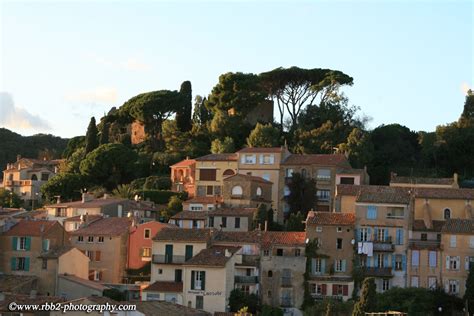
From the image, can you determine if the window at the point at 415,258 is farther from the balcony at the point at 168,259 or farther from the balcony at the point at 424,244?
the balcony at the point at 168,259

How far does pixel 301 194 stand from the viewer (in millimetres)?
72812

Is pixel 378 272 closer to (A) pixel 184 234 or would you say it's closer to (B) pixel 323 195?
(A) pixel 184 234

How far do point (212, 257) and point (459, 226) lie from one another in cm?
1337

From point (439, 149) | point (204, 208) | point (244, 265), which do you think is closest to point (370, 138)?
point (439, 149)

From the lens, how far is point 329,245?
5919 centimetres

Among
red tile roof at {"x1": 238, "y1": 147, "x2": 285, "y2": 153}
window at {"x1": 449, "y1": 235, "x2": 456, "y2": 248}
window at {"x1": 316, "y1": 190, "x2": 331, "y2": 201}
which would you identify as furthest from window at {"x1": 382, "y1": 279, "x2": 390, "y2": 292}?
red tile roof at {"x1": 238, "y1": 147, "x2": 285, "y2": 153}

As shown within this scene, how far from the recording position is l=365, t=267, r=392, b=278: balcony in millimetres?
58562

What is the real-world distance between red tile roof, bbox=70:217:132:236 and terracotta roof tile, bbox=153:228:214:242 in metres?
3.41

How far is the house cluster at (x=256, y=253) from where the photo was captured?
56500 mm

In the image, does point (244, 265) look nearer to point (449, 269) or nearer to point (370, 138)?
point (449, 269)

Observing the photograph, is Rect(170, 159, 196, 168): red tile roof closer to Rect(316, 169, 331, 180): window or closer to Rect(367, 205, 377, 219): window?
Rect(316, 169, 331, 180): window

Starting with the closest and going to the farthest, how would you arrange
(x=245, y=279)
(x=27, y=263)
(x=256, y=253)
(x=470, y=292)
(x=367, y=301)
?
(x=367, y=301)
(x=470, y=292)
(x=245, y=279)
(x=256, y=253)
(x=27, y=263)

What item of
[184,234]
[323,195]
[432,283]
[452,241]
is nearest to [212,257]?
[184,234]

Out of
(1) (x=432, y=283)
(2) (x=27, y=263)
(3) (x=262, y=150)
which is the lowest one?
(1) (x=432, y=283)
